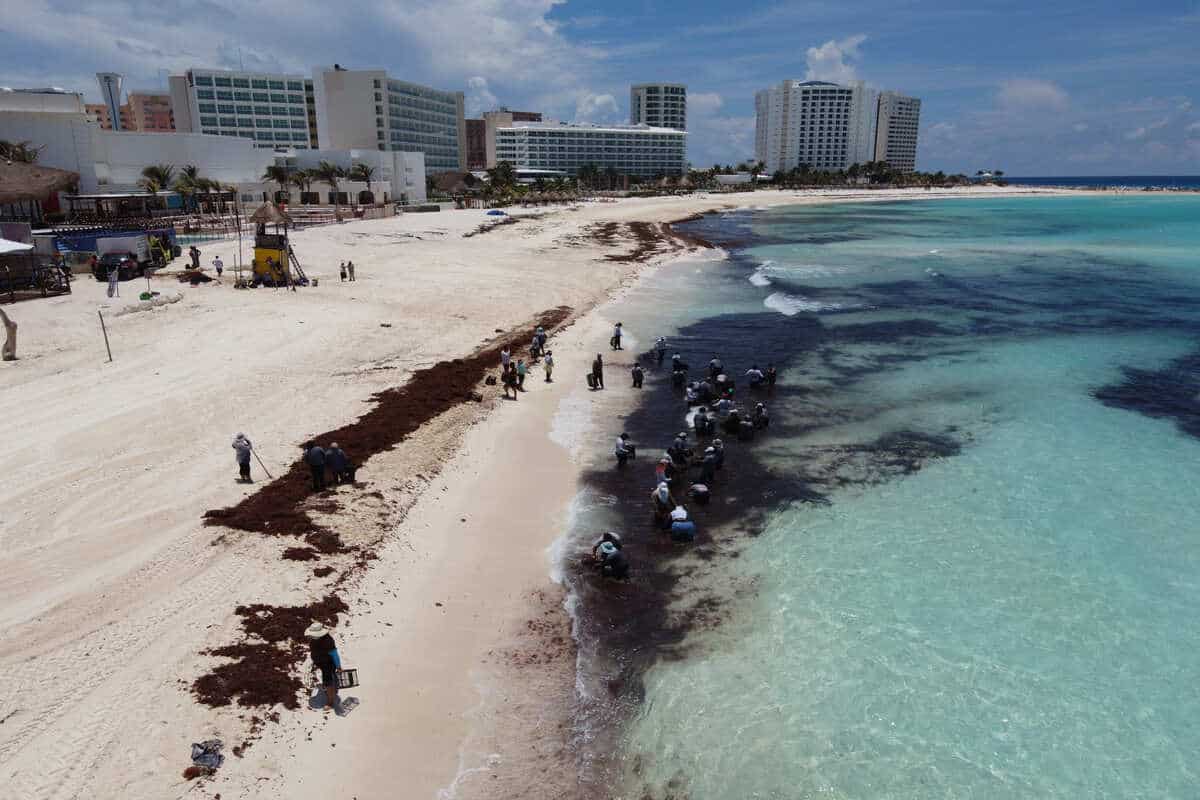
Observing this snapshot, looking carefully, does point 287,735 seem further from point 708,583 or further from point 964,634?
point 964,634

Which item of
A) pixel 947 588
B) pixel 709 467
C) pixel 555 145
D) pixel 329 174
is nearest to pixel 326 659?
pixel 709 467

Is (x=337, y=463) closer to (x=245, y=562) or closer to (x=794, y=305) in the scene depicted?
(x=245, y=562)

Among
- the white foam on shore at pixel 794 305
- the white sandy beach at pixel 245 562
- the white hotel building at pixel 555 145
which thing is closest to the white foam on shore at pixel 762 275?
the white foam on shore at pixel 794 305

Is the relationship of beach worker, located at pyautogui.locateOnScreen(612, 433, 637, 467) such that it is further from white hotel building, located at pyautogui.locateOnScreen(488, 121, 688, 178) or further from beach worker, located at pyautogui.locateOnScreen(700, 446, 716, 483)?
white hotel building, located at pyautogui.locateOnScreen(488, 121, 688, 178)

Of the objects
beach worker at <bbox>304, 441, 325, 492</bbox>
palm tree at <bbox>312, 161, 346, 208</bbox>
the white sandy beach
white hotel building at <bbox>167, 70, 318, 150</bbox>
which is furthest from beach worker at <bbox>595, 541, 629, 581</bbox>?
white hotel building at <bbox>167, 70, 318, 150</bbox>

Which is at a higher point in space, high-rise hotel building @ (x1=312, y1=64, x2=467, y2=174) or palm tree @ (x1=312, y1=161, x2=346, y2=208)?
high-rise hotel building @ (x1=312, y1=64, x2=467, y2=174)

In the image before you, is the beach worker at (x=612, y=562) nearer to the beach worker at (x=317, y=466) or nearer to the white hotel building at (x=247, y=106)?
the beach worker at (x=317, y=466)
